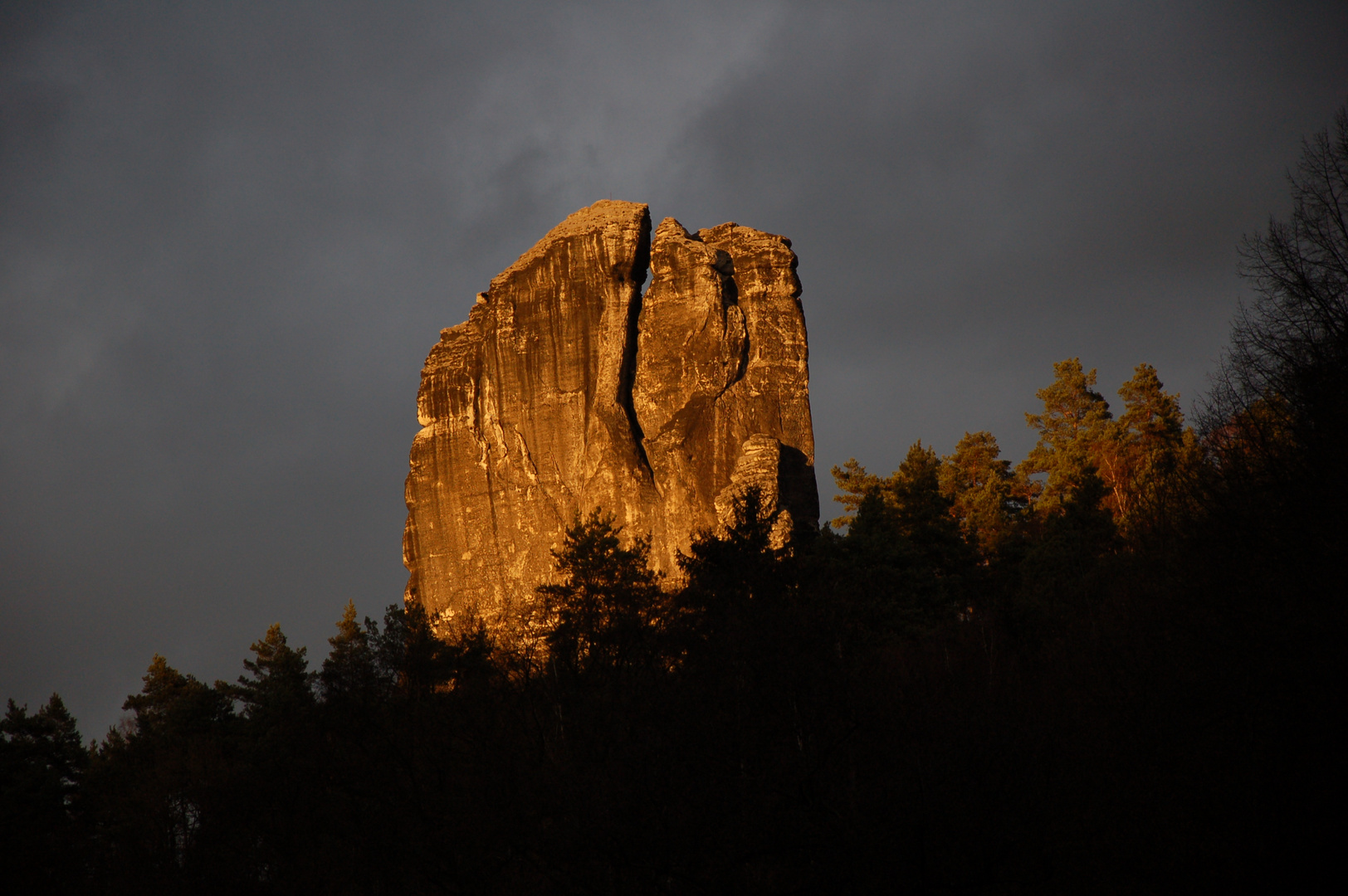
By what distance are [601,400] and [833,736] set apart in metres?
25.9

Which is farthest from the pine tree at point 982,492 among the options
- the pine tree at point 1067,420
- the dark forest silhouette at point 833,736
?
the dark forest silhouette at point 833,736

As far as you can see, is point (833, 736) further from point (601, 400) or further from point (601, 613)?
point (601, 400)

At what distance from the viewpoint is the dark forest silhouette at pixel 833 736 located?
1442 cm

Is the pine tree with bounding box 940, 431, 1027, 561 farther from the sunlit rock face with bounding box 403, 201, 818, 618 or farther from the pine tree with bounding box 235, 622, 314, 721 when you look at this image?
the pine tree with bounding box 235, 622, 314, 721

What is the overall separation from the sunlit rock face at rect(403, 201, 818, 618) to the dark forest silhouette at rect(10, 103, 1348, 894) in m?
12.0

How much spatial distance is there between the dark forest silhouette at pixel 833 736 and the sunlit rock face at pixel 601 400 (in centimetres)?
1199

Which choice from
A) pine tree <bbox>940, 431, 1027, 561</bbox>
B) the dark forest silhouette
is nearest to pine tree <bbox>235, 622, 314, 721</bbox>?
the dark forest silhouette

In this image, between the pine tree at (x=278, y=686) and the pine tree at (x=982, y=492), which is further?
the pine tree at (x=982, y=492)

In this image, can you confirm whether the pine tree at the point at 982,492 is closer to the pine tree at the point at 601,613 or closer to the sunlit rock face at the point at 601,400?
the sunlit rock face at the point at 601,400

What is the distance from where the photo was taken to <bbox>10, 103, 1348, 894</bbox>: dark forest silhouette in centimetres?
1442

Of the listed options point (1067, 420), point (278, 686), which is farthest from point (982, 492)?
point (278, 686)

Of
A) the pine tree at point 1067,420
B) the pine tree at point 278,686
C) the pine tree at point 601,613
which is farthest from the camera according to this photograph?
the pine tree at point 1067,420

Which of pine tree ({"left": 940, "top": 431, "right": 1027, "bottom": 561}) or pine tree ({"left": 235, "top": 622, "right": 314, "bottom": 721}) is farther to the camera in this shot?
pine tree ({"left": 940, "top": 431, "right": 1027, "bottom": 561})

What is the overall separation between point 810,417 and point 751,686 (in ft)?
78.1
